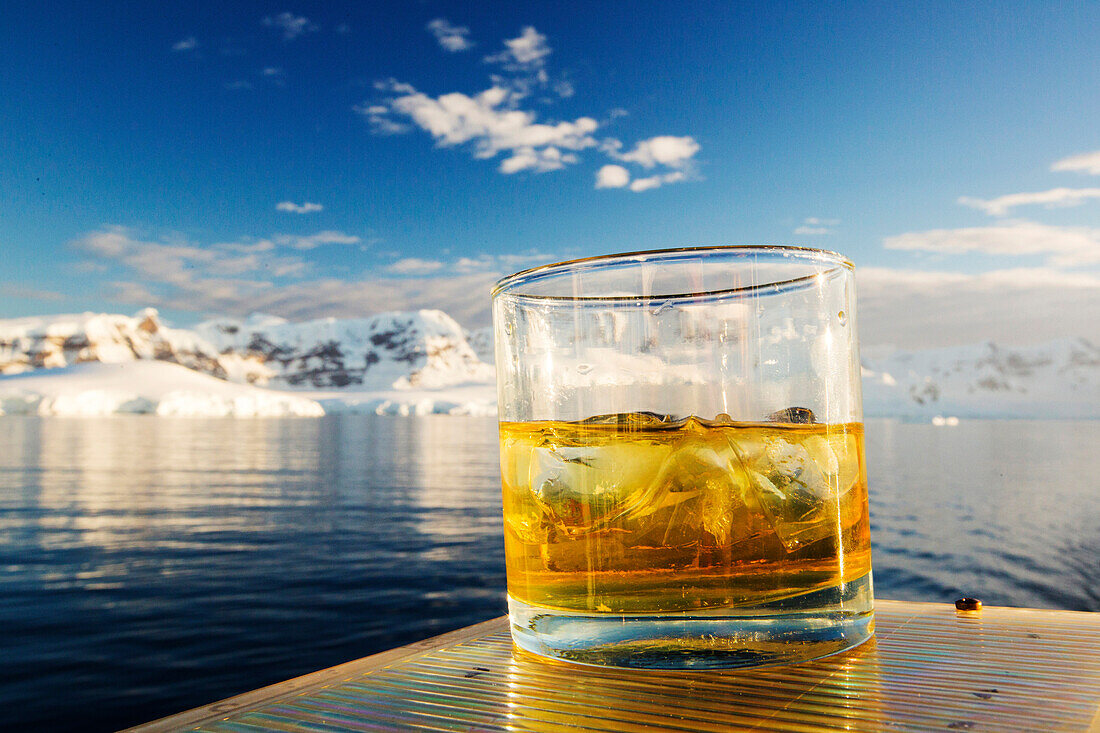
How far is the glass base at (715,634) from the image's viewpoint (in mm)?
762

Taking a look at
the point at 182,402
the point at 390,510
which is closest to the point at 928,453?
the point at 390,510

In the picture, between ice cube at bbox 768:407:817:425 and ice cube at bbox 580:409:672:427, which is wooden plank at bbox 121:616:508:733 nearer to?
ice cube at bbox 580:409:672:427

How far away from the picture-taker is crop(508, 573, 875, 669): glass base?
2.50ft

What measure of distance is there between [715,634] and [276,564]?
37.0ft

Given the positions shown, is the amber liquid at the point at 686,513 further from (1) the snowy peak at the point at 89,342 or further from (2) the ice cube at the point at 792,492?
(1) the snowy peak at the point at 89,342

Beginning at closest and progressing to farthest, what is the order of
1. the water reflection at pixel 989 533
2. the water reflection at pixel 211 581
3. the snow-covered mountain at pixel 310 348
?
1. the water reflection at pixel 211 581
2. the water reflection at pixel 989 533
3. the snow-covered mountain at pixel 310 348

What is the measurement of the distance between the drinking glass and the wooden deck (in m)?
0.03

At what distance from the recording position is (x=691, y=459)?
2.55 feet

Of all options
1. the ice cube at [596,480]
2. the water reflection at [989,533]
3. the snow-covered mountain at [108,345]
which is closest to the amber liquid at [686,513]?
the ice cube at [596,480]

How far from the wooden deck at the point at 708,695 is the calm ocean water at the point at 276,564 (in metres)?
5.77

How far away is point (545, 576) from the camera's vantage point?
847 millimetres

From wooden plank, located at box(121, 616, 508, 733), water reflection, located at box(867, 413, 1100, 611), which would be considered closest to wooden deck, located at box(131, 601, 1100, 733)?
wooden plank, located at box(121, 616, 508, 733)

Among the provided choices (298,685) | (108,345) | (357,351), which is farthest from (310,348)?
(298,685)

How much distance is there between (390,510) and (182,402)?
77.5 m
